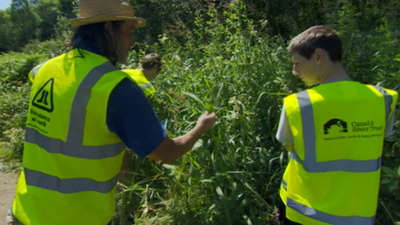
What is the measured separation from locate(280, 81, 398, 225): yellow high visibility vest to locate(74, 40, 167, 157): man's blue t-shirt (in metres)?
0.71

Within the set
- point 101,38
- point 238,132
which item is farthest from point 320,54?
point 238,132

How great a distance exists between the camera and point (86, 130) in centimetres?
157

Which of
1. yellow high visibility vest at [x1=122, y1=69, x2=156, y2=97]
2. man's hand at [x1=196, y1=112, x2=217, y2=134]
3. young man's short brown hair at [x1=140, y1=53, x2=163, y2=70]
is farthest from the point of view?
young man's short brown hair at [x1=140, y1=53, x2=163, y2=70]

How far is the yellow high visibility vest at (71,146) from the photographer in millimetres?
1560

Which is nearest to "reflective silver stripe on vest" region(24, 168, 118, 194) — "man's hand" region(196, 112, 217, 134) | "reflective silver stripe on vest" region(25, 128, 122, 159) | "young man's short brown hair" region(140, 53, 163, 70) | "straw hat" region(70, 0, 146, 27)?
"reflective silver stripe on vest" region(25, 128, 122, 159)

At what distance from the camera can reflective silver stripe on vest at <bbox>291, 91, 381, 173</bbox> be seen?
170cm

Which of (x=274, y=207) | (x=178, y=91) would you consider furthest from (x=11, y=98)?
(x=274, y=207)

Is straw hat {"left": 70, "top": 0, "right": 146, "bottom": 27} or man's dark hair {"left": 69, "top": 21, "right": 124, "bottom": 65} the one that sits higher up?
straw hat {"left": 70, "top": 0, "right": 146, "bottom": 27}

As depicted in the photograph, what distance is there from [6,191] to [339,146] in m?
4.47

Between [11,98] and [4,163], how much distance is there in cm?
212

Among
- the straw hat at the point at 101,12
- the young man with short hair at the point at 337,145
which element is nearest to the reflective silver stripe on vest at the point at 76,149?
the straw hat at the point at 101,12

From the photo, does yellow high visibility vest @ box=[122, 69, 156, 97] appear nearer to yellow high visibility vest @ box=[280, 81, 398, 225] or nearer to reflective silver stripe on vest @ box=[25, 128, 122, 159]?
reflective silver stripe on vest @ box=[25, 128, 122, 159]

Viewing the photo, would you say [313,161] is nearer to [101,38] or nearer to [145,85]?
[101,38]

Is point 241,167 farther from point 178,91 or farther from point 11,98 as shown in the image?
point 11,98
